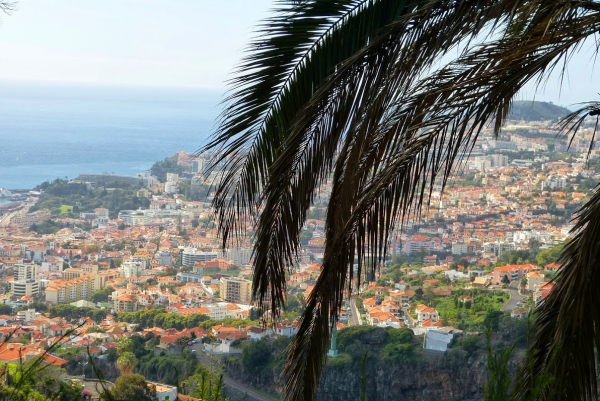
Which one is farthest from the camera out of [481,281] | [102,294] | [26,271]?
[26,271]

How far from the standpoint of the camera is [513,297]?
14.5 metres

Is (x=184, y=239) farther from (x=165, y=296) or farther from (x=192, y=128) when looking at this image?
(x=192, y=128)

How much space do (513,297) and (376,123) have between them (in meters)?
12.4

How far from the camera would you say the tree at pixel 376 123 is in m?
2.52

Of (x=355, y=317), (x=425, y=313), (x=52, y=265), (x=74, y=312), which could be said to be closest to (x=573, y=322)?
(x=425, y=313)

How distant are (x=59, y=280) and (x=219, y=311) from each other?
5.16m

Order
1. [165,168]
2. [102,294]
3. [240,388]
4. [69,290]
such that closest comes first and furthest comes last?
[240,388], [69,290], [102,294], [165,168]

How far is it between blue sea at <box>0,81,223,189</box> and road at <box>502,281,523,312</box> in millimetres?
10879

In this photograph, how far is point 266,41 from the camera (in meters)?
3.31

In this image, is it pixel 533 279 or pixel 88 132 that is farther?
pixel 88 132

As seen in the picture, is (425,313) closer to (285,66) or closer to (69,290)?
(69,290)

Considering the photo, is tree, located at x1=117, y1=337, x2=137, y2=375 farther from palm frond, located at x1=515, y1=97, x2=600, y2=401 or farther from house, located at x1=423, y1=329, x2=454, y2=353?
palm frond, located at x1=515, y1=97, x2=600, y2=401

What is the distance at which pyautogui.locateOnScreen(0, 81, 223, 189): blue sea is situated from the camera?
1411 inches

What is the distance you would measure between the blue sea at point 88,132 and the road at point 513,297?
10.9 meters
